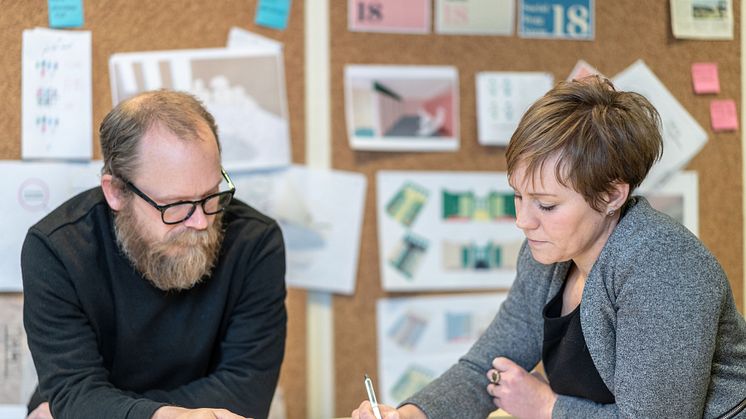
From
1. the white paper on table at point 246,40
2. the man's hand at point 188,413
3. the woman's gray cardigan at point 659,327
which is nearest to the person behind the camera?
the woman's gray cardigan at point 659,327

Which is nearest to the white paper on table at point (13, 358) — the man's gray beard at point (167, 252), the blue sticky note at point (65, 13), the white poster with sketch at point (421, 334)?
the man's gray beard at point (167, 252)

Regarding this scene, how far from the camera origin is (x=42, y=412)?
1.57 meters

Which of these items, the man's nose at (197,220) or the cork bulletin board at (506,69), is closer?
the man's nose at (197,220)

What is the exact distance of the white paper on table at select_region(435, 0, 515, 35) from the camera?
2.02 m

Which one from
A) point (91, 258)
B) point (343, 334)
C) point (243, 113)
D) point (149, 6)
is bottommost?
point (343, 334)

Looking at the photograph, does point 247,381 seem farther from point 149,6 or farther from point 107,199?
point 149,6

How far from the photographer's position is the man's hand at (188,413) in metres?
1.32

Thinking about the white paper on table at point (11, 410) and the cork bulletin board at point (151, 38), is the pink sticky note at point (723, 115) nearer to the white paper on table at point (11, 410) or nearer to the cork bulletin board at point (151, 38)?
the cork bulletin board at point (151, 38)

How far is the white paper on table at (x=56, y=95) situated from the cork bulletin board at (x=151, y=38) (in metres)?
0.02

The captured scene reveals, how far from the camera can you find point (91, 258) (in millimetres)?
1488

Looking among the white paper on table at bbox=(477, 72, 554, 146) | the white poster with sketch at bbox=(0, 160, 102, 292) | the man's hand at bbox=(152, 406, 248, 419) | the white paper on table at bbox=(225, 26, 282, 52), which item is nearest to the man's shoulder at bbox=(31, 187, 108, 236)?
the white poster with sketch at bbox=(0, 160, 102, 292)

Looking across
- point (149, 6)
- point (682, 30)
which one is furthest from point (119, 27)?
point (682, 30)

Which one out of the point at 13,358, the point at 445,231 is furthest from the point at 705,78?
the point at 13,358

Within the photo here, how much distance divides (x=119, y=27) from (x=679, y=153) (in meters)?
1.44
